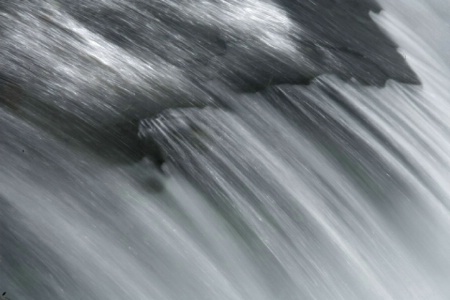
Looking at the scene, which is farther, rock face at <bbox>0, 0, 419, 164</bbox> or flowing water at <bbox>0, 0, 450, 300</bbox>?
rock face at <bbox>0, 0, 419, 164</bbox>

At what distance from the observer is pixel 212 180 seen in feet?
13.1

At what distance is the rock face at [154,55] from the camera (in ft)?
12.9

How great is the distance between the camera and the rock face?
12.9 feet

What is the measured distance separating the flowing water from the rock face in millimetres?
10

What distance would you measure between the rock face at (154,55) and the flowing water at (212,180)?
0.01 meters

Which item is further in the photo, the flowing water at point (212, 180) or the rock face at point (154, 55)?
the rock face at point (154, 55)

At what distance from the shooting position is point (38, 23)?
4.25 m

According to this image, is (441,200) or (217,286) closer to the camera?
(217,286)

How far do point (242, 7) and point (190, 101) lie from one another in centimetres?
94

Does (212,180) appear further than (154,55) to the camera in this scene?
No

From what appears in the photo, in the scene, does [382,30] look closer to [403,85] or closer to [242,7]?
[403,85]

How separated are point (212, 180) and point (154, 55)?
70 cm

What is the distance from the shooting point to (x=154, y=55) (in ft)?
14.6

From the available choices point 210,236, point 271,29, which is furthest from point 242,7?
point 210,236
